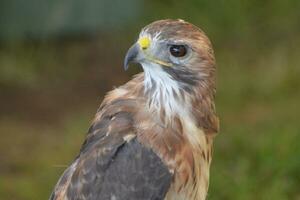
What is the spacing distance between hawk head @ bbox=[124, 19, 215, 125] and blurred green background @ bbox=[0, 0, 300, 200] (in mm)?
2404

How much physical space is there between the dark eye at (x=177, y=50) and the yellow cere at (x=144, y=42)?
0.12m

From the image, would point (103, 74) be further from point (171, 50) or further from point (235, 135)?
point (171, 50)

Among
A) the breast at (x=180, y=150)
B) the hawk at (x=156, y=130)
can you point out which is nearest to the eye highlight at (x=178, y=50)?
the hawk at (x=156, y=130)

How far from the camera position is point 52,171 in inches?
329

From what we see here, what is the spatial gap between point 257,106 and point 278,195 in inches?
94.0

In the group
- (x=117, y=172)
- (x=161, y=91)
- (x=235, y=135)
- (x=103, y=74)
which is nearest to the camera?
(x=117, y=172)

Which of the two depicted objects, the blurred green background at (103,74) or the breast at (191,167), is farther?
the blurred green background at (103,74)

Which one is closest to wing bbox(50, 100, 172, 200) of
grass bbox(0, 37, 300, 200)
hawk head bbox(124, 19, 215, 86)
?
hawk head bbox(124, 19, 215, 86)

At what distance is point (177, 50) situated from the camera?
5.40 meters

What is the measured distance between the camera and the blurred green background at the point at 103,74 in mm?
8461

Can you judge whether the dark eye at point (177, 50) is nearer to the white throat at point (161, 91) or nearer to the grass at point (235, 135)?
the white throat at point (161, 91)

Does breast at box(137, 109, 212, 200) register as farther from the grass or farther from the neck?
the grass

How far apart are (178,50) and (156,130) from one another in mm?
423

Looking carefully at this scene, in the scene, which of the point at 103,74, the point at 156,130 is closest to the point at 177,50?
the point at 156,130
